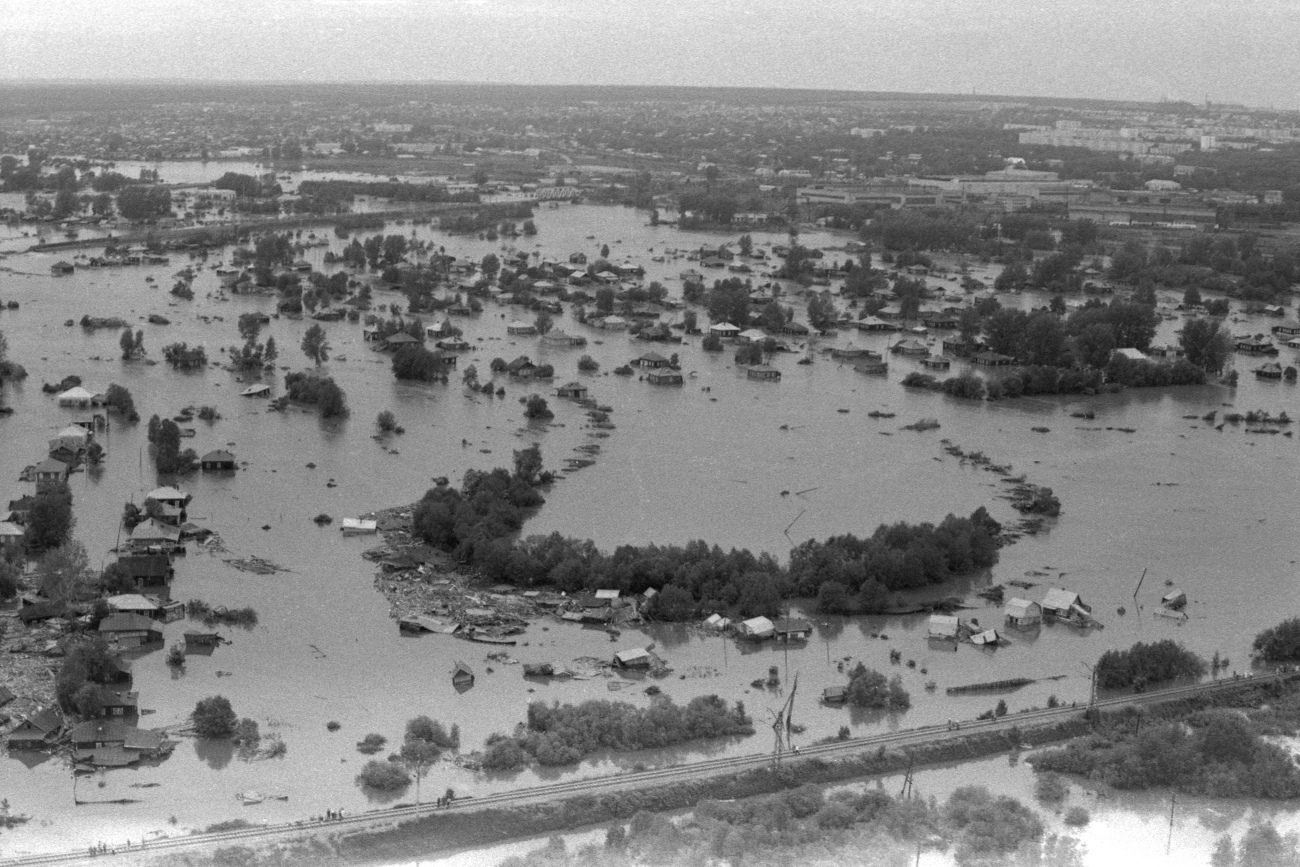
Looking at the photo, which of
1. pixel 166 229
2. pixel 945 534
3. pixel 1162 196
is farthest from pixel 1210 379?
pixel 1162 196

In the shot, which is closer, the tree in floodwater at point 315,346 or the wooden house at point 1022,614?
the wooden house at point 1022,614

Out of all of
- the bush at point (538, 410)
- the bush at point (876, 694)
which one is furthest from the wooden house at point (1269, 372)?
the bush at point (876, 694)

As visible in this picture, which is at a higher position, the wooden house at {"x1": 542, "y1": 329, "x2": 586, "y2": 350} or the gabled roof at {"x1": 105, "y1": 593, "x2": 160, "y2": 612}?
the wooden house at {"x1": 542, "y1": 329, "x2": 586, "y2": 350}

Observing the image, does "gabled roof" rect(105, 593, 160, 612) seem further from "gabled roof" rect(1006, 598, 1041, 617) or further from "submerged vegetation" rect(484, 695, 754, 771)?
"gabled roof" rect(1006, 598, 1041, 617)

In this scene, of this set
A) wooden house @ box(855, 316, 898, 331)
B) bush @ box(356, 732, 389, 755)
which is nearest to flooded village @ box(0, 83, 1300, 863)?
bush @ box(356, 732, 389, 755)

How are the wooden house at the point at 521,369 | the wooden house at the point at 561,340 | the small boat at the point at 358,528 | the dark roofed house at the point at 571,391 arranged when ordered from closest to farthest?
the small boat at the point at 358,528 → the dark roofed house at the point at 571,391 → the wooden house at the point at 521,369 → the wooden house at the point at 561,340

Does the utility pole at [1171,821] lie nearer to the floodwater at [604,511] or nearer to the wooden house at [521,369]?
the floodwater at [604,511]
